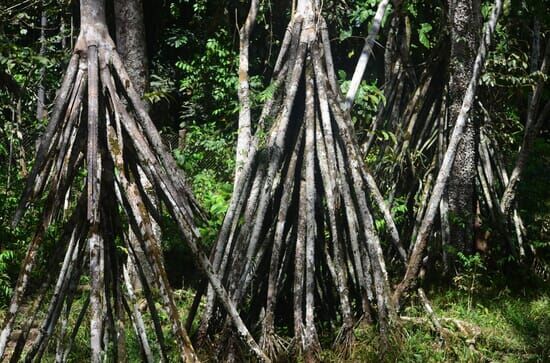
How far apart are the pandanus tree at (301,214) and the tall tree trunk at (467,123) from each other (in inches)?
49.9

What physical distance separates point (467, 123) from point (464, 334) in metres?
1.75

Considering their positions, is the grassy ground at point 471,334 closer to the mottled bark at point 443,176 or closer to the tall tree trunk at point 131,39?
the mottled bark at point 443,176

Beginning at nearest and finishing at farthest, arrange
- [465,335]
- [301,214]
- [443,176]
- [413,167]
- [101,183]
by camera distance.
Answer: [101,183] < [301,214] < [465,335] < [443,176] < [413,167]

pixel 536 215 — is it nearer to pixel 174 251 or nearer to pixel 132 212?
pixel 174 251

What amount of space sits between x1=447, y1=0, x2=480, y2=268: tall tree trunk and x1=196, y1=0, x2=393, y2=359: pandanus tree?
4.16 ft

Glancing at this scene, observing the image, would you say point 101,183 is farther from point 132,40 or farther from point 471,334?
point 471,334

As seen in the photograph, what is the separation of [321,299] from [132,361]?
1257 mm

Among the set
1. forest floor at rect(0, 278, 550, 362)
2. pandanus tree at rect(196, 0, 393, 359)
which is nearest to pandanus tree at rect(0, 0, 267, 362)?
pandanus tree at rect(196, 0, 393, 359)

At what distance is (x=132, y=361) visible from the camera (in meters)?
4.45

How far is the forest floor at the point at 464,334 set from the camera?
423 cm

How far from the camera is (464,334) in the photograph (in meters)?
4.45

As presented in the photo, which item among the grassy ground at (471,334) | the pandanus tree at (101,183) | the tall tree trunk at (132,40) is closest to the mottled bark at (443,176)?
the grassy ground at (471,334)

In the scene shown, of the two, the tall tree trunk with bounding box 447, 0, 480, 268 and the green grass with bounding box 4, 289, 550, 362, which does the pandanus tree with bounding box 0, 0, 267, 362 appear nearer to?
the green grass with bounding box 4, 289, 550, 362

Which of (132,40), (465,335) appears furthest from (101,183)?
(465,335)
